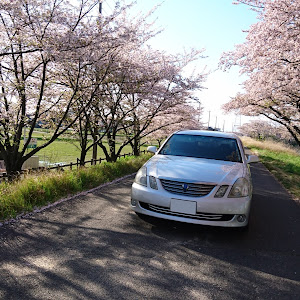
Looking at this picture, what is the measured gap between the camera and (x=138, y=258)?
129 inches

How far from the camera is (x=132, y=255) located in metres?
3.33

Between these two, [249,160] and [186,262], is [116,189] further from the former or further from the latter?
[186,262]

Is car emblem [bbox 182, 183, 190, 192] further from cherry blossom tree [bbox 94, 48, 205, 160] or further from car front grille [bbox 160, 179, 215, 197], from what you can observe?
cherry blossom tree [bbox 94, 48, 205, 160]

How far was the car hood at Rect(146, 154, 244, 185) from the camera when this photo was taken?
4012 millimetres

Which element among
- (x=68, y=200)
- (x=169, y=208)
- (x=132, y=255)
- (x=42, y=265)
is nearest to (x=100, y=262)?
(x=132, y=255)

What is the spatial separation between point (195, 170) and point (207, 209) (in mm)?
671

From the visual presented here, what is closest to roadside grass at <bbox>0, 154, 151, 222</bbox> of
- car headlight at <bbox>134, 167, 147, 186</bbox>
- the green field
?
the green field

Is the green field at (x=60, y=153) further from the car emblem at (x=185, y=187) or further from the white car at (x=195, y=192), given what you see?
the car emblem at (x=185, y=187)

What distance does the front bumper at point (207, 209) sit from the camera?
3.83 metres

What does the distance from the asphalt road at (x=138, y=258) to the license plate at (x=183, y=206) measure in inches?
16.6

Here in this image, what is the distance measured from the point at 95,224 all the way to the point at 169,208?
126cm

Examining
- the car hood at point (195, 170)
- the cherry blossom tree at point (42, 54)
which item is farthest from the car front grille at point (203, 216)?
the cherry blossom tree at point (42, 54)

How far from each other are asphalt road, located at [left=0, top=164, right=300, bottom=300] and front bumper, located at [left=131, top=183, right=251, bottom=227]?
0.30 metres

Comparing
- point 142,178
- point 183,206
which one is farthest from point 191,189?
point 142,178
